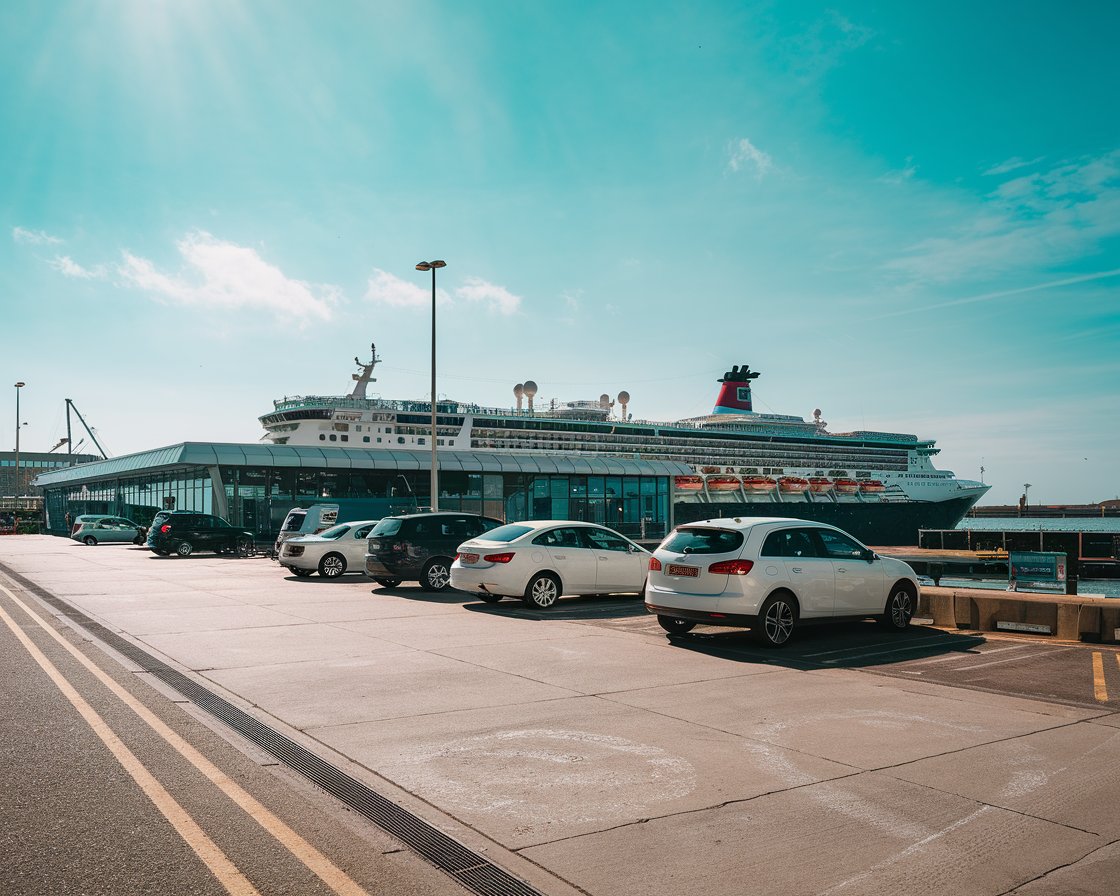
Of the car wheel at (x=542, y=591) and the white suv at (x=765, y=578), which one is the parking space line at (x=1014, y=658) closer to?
the white suv at (x=765, y=578)

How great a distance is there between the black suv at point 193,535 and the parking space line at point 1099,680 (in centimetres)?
2801

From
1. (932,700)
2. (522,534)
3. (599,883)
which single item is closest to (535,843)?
(599,883)

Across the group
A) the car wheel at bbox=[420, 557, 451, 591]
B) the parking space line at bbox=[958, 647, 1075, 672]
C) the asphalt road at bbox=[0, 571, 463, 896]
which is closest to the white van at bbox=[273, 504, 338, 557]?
the car wheel at bbox=[420, 557, 451, 591]

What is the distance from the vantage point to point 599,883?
12.4 ft

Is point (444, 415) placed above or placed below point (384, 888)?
above

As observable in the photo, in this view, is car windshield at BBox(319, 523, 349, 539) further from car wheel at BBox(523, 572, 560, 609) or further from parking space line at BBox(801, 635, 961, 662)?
parking space line at BBox(801, 635, 961, 662)

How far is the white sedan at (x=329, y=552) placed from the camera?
69.4 feet

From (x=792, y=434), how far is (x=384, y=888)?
8311 cm

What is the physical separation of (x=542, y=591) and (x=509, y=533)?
1131 mm

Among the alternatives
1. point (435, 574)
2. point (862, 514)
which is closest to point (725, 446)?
point (862, 514)

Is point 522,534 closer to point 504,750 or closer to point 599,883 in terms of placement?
point 504,750

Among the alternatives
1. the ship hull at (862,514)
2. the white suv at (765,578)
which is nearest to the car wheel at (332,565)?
the white suv at (765,578)

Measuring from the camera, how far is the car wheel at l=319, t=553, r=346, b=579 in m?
21.4

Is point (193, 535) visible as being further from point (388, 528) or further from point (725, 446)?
point (725, 446)
